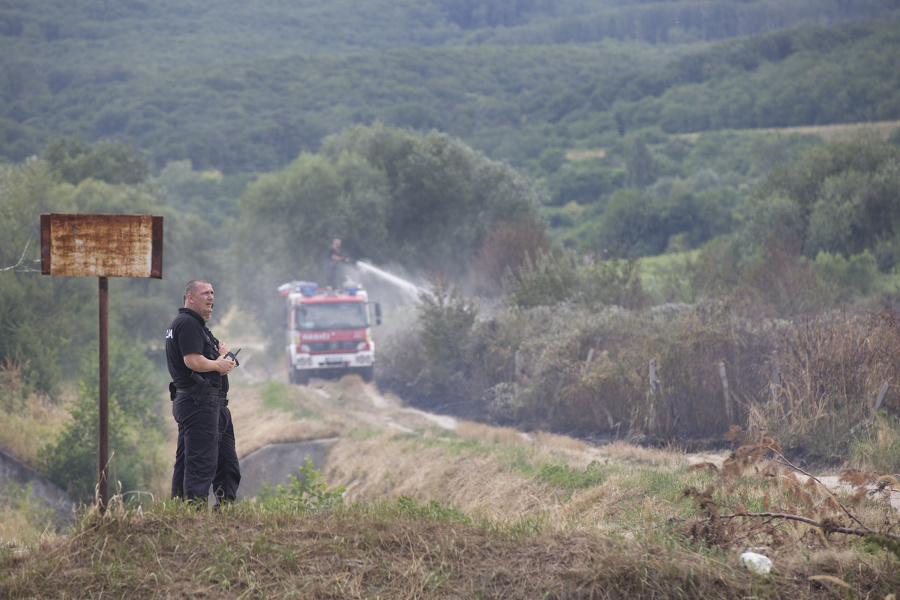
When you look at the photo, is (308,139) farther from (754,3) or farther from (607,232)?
(754,3)

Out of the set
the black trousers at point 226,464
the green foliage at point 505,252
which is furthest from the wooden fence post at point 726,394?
the green foliage at point 505,252

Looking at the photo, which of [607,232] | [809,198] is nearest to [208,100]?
[607,232]

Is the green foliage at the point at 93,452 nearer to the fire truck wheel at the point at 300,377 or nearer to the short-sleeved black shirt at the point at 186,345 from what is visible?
the fire truck wheel at the point at 300,377

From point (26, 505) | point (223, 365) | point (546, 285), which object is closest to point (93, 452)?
point (26, 505)

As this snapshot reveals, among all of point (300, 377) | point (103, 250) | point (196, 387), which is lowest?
point (300, 377)

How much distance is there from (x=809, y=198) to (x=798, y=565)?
3005 centimetres

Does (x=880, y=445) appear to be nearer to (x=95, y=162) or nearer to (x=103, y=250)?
(x=103, y=250)

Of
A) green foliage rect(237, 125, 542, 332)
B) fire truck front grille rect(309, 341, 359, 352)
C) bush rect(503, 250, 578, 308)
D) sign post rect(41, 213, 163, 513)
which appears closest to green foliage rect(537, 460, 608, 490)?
sign post rect(41, 213, 163, 513)

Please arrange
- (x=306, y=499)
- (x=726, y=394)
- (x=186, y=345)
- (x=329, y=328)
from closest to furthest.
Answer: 1. (x=186, y=345)
2. (x=306, y=499)
3. (x=726, y=394)
4. (x=329, y=328)

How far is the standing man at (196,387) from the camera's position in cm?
616

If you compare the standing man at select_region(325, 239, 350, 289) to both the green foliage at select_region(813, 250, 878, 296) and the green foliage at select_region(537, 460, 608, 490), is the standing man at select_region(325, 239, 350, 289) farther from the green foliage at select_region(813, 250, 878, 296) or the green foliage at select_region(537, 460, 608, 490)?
the green foliage at select_region(537, 460, 608, 490)

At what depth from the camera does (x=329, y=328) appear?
22.2 metres

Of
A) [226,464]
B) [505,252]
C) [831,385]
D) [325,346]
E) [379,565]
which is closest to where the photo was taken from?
[379,565]

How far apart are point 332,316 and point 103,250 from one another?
632 inches
